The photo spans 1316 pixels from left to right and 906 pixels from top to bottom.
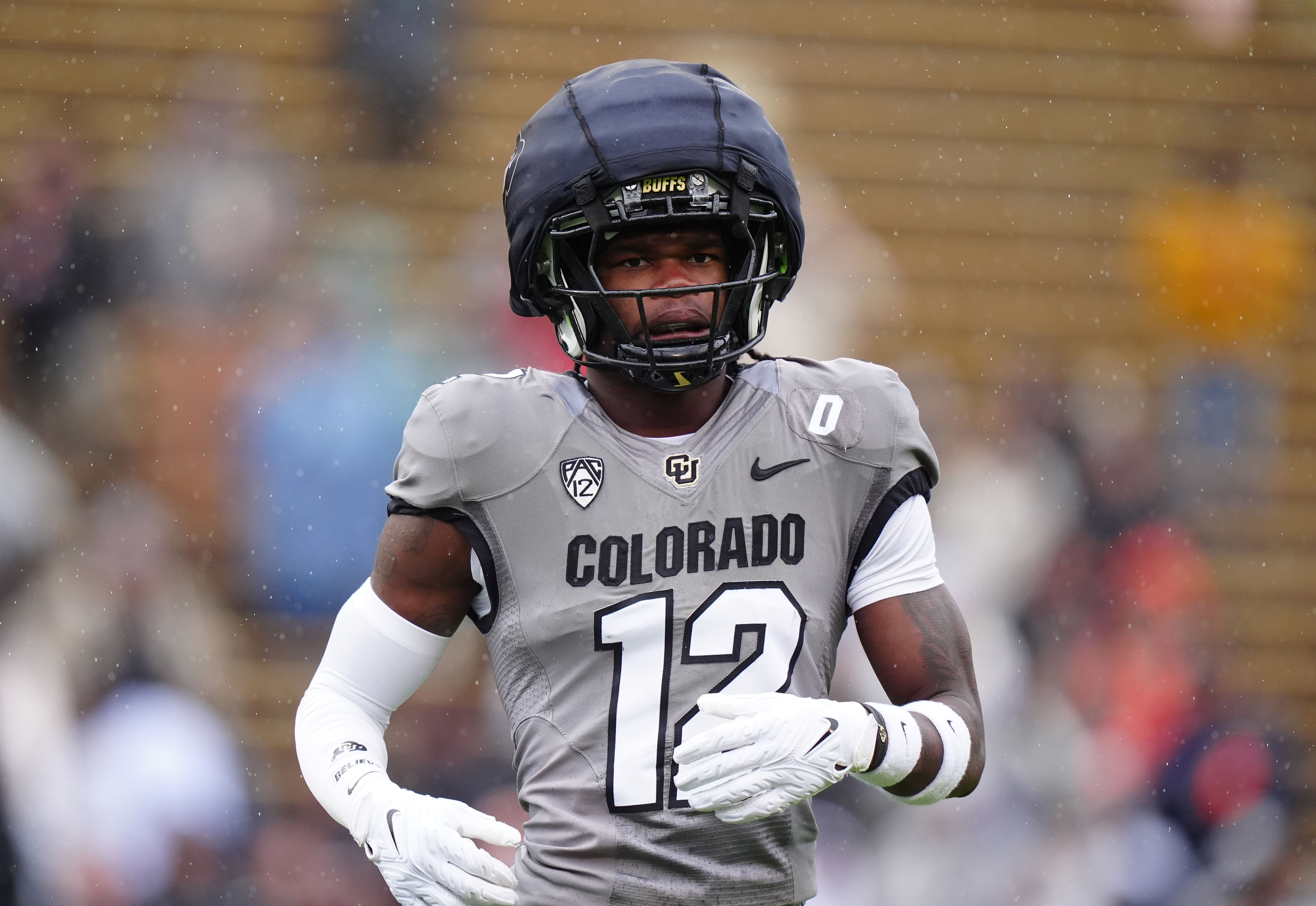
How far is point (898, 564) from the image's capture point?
1.79 m

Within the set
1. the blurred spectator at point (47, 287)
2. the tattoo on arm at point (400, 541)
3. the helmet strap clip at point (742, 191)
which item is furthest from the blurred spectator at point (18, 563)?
the helmet strap clip at point (742, 191)

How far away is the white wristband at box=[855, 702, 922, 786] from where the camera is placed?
1.60 meters

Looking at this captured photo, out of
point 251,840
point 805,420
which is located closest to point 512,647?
point 805,420

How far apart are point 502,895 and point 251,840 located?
2.90 metres

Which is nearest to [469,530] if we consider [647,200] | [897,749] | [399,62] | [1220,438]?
[647,200]

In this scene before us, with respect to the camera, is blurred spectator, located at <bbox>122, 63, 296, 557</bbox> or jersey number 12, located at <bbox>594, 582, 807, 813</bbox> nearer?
jersey number 12, located at <bbox>594, 582, 807, 813</bbox>

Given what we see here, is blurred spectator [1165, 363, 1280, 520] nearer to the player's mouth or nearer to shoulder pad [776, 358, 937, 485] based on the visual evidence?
shoulder pad [776, 358, 937, 485]

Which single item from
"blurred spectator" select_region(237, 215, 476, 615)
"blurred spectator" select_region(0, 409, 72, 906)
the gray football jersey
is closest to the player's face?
the gray football jersey

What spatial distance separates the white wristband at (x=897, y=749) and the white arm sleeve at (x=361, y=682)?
59 cm

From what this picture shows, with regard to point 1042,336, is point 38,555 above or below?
below

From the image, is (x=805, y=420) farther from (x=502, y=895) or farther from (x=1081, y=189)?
(x=1081, y=189)

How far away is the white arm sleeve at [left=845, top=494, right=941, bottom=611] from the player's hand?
0.84 ft

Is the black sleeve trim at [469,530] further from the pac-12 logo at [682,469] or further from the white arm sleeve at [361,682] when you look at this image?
the pac-12 logo at [682,469]

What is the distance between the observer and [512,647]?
5.71 ft
